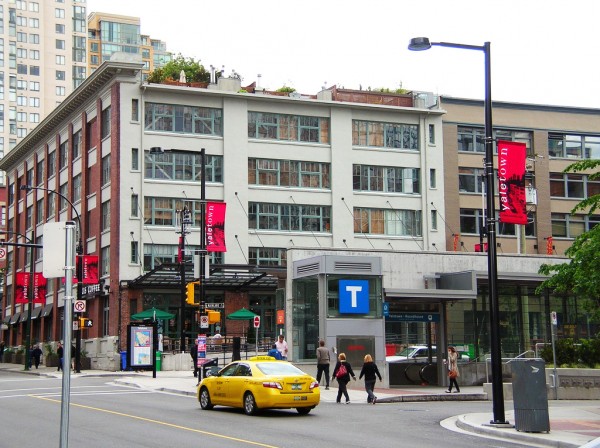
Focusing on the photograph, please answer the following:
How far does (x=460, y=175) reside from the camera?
6988 cm

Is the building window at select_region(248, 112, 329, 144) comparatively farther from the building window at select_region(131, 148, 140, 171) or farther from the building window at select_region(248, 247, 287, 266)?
the building window at select_region(131, 148, 140, 171)

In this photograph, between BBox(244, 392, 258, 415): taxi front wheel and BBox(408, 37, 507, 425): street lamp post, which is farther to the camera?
BBox(244, 392, 258, 415): taxi front wheel

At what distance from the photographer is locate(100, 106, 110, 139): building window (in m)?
64.0

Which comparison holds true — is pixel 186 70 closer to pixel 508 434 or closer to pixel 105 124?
pixel 105 124

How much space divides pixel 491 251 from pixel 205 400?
29.8ft

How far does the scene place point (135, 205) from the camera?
61.2 meters

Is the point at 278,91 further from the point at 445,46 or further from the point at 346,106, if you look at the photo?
the point at 445,46

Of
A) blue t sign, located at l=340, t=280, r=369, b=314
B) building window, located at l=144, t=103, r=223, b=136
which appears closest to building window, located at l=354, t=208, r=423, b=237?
building window, located at l=144, t=103, r=223, b=136

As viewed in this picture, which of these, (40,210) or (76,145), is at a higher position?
(76,145)

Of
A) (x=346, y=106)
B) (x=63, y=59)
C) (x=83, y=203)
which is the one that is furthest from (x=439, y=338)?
(x=63, y=59)

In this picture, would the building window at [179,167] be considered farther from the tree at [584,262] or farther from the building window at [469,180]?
the tree at [584,262]

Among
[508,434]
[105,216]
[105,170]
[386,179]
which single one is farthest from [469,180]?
[508,434]

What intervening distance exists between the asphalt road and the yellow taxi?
33 centimetres

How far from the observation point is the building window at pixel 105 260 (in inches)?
2440
